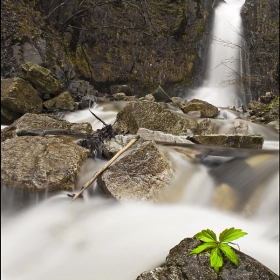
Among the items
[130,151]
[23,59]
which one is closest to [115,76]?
[23,59]

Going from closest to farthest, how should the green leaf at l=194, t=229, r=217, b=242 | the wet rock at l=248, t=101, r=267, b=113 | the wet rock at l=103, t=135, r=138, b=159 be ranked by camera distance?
the green leaf at l=194, t=229, r=217, b=242 → the wet rock at l=103, t=135, r=138, b=159 → the wet rock at l=248, t=101, r=267, b=113

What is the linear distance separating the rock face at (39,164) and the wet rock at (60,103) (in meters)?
2.97

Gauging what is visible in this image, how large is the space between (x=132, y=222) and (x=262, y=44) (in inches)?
355

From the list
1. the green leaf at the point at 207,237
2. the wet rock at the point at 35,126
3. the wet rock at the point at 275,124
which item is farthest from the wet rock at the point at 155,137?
the wet rock at the point at 275,124

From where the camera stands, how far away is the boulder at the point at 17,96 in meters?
4.31

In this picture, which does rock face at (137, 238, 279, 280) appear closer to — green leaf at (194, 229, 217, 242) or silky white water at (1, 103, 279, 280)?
green leaf at (194, 229, 217, 242)

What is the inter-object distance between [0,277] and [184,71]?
11.3 meters

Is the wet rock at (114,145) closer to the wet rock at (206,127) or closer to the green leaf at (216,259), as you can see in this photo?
the green leaf at (216,259)

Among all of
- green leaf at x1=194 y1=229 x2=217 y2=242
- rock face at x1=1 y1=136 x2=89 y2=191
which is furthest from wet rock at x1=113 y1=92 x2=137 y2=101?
green leaf at x1=194 y1=229 x2=217 y2=242

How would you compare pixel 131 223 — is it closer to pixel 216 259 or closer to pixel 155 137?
pixel 216 259

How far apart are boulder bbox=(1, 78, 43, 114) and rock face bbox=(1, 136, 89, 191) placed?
2.07m

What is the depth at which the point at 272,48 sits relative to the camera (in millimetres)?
7828

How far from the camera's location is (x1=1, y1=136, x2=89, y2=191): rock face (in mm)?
2205

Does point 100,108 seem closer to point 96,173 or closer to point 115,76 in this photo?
point 115,76
